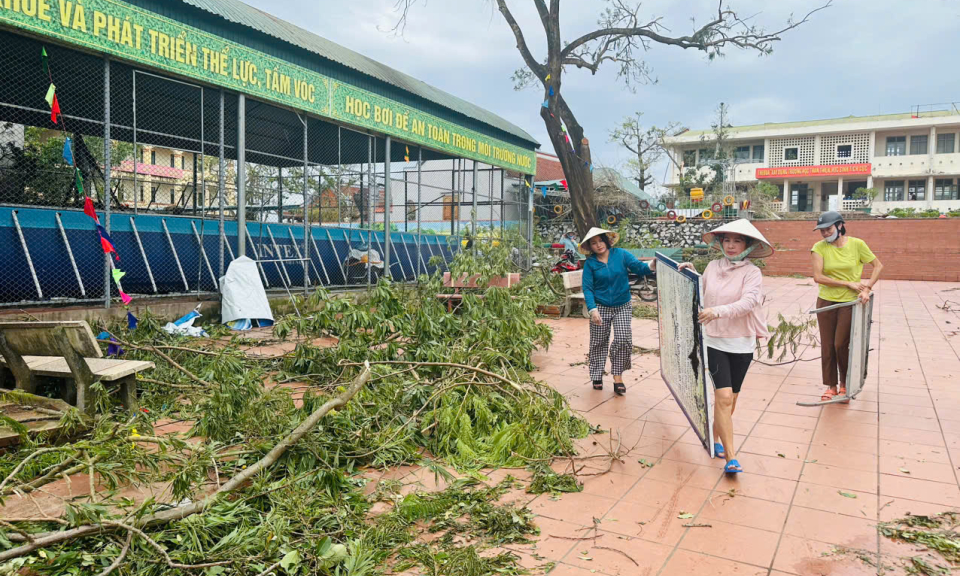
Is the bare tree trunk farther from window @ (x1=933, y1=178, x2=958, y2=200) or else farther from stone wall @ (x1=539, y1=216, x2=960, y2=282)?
window @ (x1=933, y1=178, x2=958, y2=200)

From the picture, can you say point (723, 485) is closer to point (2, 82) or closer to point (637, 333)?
point (637, 333)

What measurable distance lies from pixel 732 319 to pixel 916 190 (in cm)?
5144

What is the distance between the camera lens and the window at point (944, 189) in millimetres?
44219

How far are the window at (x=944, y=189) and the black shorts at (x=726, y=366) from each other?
169ft

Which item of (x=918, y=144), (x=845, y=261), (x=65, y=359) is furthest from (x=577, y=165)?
(x=918, y=144)

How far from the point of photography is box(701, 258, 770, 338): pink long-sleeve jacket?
13.1ft

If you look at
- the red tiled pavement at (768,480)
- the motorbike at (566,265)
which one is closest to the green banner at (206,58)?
the motorbike at (566,265)

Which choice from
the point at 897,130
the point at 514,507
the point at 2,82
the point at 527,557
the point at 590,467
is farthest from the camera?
the point at 897,130

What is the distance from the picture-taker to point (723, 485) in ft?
12.7

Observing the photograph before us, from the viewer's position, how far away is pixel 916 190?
4525cm

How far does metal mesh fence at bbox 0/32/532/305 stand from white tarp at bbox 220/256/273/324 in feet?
1.38

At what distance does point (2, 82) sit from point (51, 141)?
2.27 meters

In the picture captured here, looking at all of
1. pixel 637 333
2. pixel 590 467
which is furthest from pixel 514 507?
pixel 637 333

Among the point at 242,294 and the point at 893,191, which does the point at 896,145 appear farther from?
the point at 242,294
